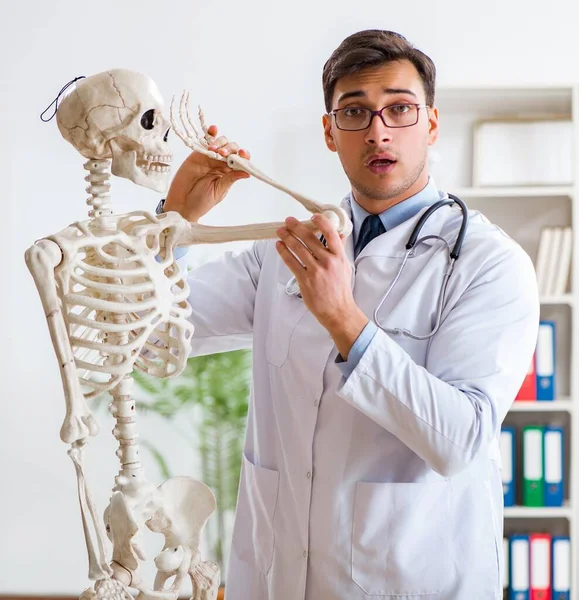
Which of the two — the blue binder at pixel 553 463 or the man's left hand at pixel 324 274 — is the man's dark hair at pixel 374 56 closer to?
the man's left hand at pixel 324 274

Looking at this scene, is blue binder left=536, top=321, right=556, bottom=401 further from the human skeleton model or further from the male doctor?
the human skeleton model

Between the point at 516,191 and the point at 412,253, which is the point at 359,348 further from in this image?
the point at 516,191

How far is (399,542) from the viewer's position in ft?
4.47

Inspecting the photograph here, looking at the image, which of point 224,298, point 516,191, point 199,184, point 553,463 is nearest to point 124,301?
point 199,184

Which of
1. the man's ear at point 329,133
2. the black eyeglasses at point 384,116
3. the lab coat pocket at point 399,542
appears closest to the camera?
the lab coat pocket at point 399,542

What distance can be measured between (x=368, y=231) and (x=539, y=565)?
5.98ft

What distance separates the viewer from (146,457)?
3275mm

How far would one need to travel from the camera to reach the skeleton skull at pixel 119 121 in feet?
3.83

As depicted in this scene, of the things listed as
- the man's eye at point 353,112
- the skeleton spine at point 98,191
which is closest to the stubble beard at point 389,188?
the man's eye at point 353,112

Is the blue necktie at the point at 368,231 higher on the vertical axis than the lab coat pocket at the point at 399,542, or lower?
higher

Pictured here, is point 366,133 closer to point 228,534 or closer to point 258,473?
point 258,473

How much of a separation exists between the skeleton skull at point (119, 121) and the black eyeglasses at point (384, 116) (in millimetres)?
382

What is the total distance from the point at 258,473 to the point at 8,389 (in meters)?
1.99

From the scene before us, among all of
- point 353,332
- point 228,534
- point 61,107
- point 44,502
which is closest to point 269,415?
point 353,332
